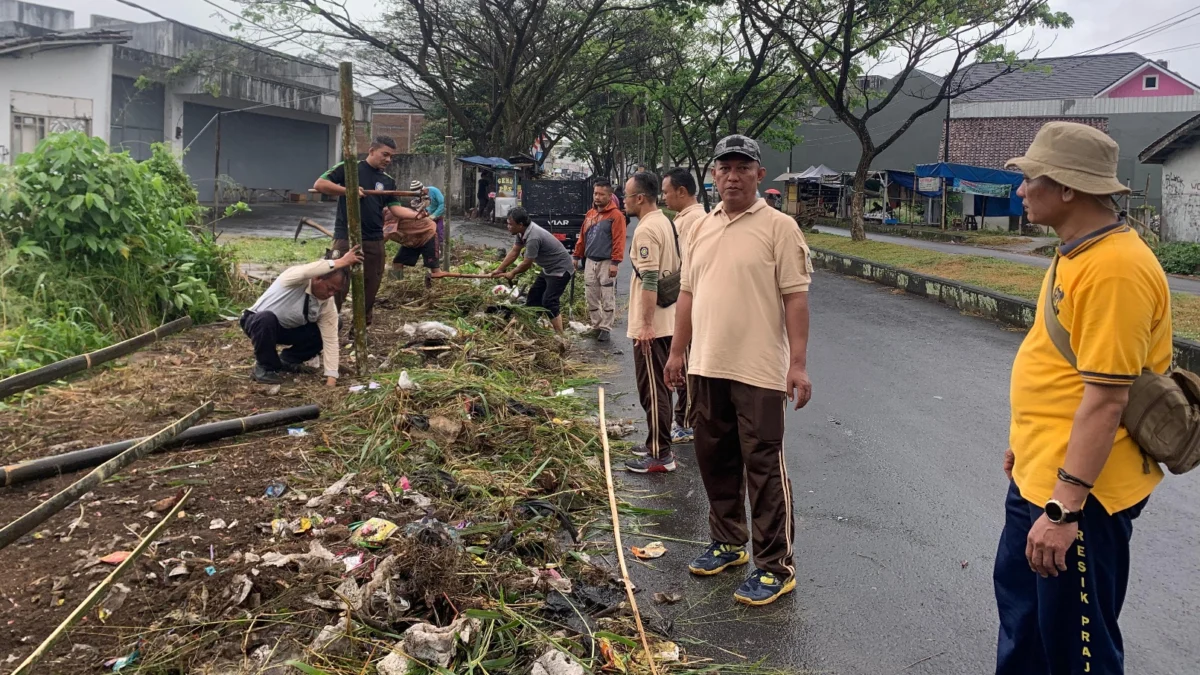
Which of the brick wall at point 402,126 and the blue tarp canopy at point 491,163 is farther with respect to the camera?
the brick wall at point 402,126

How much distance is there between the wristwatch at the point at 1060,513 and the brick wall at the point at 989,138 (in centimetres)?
3847

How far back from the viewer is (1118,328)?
2.19 metres

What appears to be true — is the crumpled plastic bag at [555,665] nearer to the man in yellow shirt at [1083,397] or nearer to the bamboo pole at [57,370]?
the man in yellow shirt at [1083,397]

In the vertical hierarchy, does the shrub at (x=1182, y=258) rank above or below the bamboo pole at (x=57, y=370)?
above

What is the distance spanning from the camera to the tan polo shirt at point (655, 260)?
580 cm

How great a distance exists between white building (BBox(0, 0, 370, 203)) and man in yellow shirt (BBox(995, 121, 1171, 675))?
1640cm

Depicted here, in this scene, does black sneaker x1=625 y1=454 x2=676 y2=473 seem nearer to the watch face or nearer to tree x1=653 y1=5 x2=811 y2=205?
the watch face

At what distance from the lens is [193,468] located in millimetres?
4668

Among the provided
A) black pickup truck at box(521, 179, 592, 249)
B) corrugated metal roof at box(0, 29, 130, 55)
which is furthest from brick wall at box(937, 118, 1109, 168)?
corrugated metal roof at box(0, 29, 130, 55)

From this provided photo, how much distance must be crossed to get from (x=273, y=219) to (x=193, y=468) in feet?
68.2

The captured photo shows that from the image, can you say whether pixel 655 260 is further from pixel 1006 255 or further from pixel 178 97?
pixel 178 97

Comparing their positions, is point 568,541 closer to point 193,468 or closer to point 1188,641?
point 193,468

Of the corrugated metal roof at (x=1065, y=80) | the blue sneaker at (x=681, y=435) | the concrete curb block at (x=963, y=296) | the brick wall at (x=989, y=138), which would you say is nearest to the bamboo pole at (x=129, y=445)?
the blue sneaker at (x=681, y=435)

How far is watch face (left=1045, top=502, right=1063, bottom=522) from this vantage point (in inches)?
90.6
